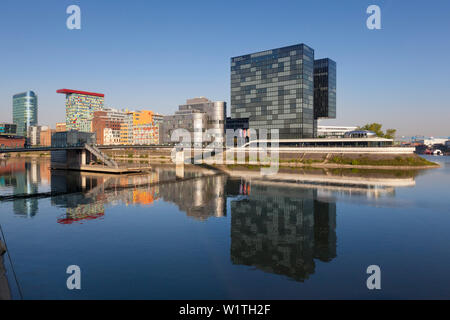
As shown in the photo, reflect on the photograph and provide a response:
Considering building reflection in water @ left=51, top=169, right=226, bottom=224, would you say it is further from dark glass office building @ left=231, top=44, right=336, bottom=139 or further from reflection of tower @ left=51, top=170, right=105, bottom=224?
dark glass office building @ left=231, top=44, right=336, bottom=139

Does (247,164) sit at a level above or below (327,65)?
below

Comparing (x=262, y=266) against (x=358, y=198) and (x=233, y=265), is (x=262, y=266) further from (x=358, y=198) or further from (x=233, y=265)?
(x=358, y=198)

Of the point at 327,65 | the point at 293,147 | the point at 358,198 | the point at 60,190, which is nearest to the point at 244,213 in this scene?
the point at 358,198

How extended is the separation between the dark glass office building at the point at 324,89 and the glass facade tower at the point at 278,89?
1524cm

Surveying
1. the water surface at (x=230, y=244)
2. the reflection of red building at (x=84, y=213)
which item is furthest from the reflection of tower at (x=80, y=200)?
the water surface at (x=230, y=244)

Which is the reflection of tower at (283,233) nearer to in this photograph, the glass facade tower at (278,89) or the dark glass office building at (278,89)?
the dark glass office building at (278,89)

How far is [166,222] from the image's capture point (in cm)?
4134

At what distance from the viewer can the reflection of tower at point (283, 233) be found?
2669cm

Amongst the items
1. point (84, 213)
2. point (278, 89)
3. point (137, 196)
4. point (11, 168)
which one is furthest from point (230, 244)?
point (11, 168)

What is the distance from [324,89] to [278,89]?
106 feet

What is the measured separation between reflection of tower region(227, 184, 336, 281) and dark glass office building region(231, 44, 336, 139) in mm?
92731

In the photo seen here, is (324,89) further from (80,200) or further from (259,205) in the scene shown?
(80,200)

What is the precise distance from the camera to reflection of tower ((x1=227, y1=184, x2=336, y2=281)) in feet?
87.6

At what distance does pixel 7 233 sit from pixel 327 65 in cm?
16177
